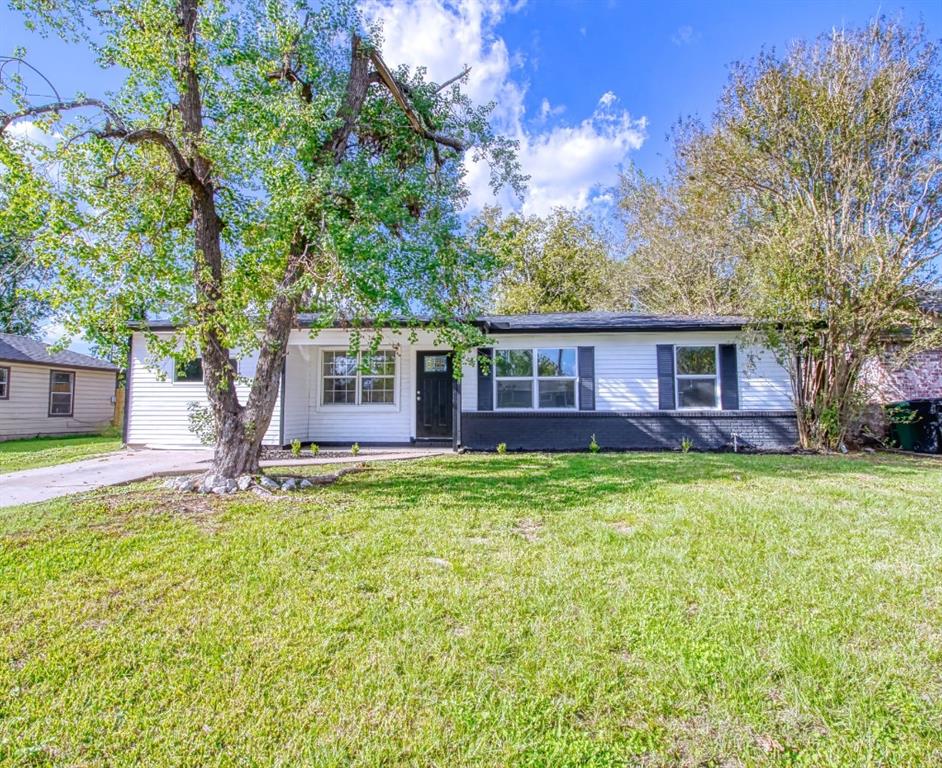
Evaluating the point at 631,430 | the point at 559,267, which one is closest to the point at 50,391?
the point at 631,430

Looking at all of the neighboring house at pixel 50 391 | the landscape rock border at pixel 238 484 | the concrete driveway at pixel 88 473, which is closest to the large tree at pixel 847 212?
the landscape rock border at pixel 238 484

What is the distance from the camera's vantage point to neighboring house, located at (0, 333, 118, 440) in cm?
1466

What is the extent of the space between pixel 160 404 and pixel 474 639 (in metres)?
11.7

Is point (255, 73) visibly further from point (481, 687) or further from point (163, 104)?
point (481, 687)

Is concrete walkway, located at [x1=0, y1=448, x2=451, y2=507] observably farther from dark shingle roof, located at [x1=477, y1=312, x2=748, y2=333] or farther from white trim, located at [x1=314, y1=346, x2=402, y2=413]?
dark shingle roof, located at [x1=477, y1=312, x2=748, y2=333]

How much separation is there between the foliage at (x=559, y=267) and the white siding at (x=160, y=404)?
13679mm

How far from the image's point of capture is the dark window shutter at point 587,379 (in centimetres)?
1062

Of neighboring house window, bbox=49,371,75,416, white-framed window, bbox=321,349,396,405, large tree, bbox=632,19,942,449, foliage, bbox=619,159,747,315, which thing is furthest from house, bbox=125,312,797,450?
neighboring house window, bbox=49,371,75,416

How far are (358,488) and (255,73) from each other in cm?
548

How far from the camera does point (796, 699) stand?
2012mm

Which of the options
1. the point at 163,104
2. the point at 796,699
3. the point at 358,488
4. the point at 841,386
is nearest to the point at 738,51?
the point at 841,386

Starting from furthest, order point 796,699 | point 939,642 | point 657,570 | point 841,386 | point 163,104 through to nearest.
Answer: point 841,386
point 163,104
point 657,570
point 939,642
point 796,699

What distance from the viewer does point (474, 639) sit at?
8.13 feet

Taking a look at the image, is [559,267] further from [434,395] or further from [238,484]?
[238,484]
